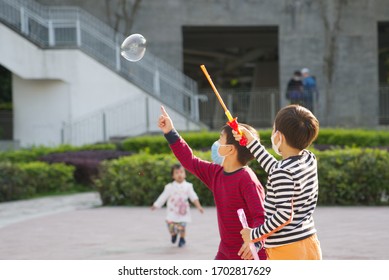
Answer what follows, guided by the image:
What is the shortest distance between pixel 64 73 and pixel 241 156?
19.2 metres

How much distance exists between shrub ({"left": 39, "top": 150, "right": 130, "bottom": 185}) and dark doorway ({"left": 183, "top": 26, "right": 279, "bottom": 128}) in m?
6.19

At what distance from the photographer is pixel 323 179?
1471 cm

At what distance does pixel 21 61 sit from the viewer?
79.7 feet

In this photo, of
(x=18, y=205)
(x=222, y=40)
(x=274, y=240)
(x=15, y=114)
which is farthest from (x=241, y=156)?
(x=222, y=40)

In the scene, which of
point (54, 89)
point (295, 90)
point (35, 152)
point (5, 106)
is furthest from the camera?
point (5, 106)

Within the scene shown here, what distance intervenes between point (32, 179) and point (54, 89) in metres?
7.65

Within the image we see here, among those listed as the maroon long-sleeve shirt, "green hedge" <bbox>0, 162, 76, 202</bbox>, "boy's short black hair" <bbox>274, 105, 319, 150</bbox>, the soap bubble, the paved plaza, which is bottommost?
the paved plaza

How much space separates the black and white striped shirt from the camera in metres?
5.15

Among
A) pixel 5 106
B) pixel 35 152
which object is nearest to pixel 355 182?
pixel 35 152

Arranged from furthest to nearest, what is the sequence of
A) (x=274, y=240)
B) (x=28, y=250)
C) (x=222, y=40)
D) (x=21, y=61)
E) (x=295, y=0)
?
(x=222, y=40) → (x=295, y=0) → (x=21, y=61) → (x=28, y=250) → (x=274, y=240)

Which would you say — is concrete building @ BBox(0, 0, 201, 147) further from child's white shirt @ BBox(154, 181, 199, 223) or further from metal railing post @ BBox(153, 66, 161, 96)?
child's white shirt @ BBox(154, 181, 199, 223)

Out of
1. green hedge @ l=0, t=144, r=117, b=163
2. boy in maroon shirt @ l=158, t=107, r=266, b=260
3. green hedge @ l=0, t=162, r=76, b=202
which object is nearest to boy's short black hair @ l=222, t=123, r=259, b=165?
boy in maroon shirt @ l=158, t=107, r=266, b=260

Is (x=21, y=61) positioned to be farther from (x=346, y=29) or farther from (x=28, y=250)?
(x=28, y=250)

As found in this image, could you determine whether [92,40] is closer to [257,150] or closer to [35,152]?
[35,152]
